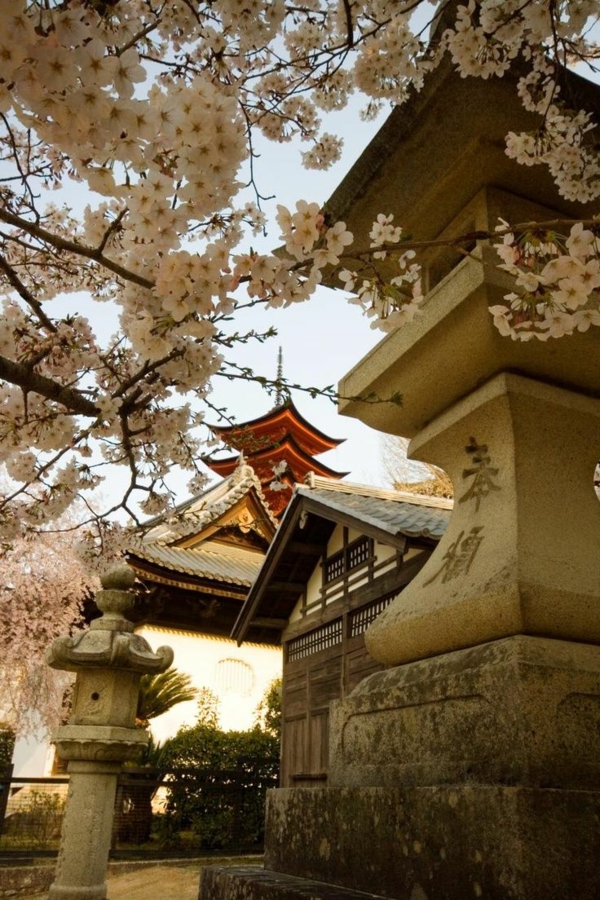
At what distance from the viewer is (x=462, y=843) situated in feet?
5.64

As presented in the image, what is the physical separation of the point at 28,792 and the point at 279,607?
6660 mm

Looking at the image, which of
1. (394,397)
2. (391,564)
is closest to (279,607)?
(391,564)

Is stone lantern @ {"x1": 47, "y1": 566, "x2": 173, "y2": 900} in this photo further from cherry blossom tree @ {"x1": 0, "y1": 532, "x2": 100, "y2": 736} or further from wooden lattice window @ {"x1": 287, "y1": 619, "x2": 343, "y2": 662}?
cherry blossom tree @ {"x1": 0, "y1": 532, "x2": 100, "y2": 736}

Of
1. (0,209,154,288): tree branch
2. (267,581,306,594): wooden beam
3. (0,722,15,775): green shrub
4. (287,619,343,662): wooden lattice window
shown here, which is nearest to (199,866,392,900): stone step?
(0,209,154,288): tree branch

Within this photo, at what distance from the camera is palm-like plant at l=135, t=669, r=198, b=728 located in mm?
12578

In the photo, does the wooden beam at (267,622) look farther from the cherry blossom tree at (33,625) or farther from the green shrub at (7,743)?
the green shrub at (7,743)

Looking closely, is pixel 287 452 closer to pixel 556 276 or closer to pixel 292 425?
pixel 292 425

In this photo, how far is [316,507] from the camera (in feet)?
32.8

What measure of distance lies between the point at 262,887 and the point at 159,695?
453 inches

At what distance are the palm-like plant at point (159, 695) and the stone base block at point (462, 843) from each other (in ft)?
36.4

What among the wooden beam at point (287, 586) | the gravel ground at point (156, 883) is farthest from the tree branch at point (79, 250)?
the wooden beam at point (287, 586)

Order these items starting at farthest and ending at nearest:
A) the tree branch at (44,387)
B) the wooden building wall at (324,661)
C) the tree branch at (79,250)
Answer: the wooden building wall at (324,661) < the tree branch at (44,387) < the tree branch at (79,250)

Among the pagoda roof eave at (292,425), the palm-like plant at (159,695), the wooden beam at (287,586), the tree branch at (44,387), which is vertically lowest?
the palm-like plant at (159,695)

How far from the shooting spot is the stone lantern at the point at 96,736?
Answer: 4695 mm
